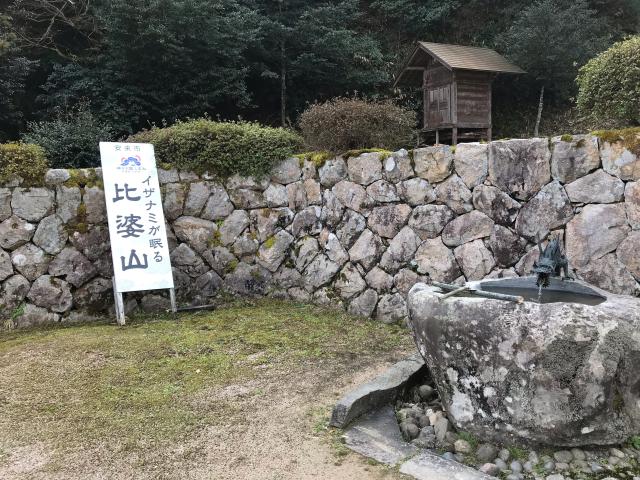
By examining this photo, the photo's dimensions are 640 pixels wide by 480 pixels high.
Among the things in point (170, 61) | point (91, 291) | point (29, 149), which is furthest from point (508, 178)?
point (170, 61)

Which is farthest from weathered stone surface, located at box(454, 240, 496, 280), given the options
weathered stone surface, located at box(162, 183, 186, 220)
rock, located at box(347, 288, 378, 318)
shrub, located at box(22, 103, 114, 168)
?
shrub, located at box(22, 103, 114, 168)

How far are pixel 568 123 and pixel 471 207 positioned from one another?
8.10m

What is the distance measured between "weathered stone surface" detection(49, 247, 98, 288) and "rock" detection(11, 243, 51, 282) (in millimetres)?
98

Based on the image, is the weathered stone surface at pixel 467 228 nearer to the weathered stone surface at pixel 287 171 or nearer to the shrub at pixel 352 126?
the shrub at pixel 352 126

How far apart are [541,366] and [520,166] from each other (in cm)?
248

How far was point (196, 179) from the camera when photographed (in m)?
6.49

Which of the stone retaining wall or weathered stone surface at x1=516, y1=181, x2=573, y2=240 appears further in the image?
weathered stone surface at x1=516, y1=181, x2=573, y2=240

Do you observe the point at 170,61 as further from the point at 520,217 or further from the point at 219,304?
the point at 520,217

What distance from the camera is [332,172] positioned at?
5.95 m

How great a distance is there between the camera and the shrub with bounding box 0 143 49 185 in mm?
5680

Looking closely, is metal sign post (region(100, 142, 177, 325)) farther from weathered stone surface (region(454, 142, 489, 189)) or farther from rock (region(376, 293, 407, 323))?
weathered stone surface (region(454, 142, 489, 189))

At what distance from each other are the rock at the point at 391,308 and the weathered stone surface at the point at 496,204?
1.36 m

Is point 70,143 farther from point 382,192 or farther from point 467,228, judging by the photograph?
point 467,228

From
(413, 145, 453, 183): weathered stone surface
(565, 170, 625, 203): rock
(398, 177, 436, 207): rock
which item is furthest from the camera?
(398, 177, 436, 207): rock
